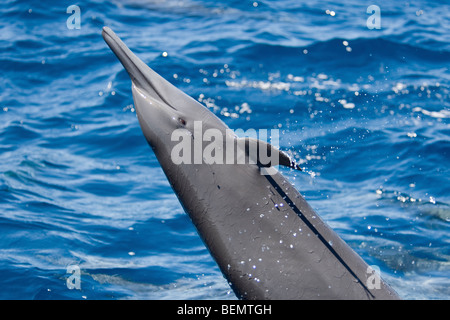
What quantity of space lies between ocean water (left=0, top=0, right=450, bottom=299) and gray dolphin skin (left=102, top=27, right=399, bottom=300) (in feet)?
9.26

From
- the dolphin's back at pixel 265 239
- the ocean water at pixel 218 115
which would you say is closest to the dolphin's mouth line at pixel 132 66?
the dolphin's back at pixel 265 239

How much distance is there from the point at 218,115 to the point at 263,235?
27.8 feet

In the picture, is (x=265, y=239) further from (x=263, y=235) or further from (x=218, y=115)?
(x=218, y=115)

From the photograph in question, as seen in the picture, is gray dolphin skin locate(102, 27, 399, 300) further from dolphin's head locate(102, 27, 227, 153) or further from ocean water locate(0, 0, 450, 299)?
ocean water locate(0, 0, 450, 299)

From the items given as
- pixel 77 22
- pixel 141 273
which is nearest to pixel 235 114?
pixel 141 273

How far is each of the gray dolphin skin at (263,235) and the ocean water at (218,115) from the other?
2821 millimetres

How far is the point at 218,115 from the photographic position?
14477 mm

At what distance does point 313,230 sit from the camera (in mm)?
6250

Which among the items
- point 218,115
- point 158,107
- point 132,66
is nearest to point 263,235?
point 158,107

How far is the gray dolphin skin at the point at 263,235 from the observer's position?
6.09 metres

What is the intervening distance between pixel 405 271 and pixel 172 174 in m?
4.76

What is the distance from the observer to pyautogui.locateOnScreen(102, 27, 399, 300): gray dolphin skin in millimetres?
6086

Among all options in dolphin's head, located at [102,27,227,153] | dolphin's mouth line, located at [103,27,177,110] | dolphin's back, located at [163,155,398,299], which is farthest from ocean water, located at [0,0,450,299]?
dolphin's mouth line, located at [103,27,177,110]

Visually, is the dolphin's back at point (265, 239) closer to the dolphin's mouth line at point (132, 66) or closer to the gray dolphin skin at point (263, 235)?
the gray dolphin skin at point (263, 235)
